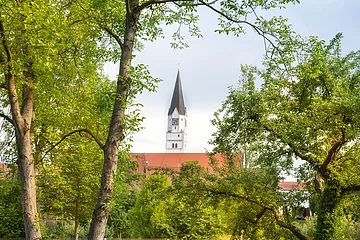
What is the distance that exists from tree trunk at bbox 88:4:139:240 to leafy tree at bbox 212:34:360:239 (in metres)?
3.35

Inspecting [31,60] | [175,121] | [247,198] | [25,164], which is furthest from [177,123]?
[25,164]

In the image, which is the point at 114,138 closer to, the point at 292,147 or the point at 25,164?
the point at 25,164

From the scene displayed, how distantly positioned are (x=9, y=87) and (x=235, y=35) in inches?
129

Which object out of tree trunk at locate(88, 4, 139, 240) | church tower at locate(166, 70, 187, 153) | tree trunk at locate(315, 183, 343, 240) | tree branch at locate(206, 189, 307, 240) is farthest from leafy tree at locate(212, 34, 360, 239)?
church tower at locate(166, 70, 187, 153)

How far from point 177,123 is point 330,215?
256 ft

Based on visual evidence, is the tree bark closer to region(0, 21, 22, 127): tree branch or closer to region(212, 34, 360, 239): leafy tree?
region(0, 21, 22, 127): tree branch

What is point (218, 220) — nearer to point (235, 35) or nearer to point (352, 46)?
point (352, 46)

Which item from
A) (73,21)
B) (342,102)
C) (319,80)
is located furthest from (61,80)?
(319,80)

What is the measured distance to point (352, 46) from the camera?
11148mm

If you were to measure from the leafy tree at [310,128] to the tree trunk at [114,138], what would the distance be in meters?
3.35

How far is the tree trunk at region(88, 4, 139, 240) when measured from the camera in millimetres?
5496

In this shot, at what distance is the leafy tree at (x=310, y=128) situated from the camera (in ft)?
28.9

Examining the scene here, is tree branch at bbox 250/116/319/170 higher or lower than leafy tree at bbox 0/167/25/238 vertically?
higher

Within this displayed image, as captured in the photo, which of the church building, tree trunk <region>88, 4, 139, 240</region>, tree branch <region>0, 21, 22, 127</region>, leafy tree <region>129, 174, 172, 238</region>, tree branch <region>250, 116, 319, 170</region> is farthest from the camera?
the church building
